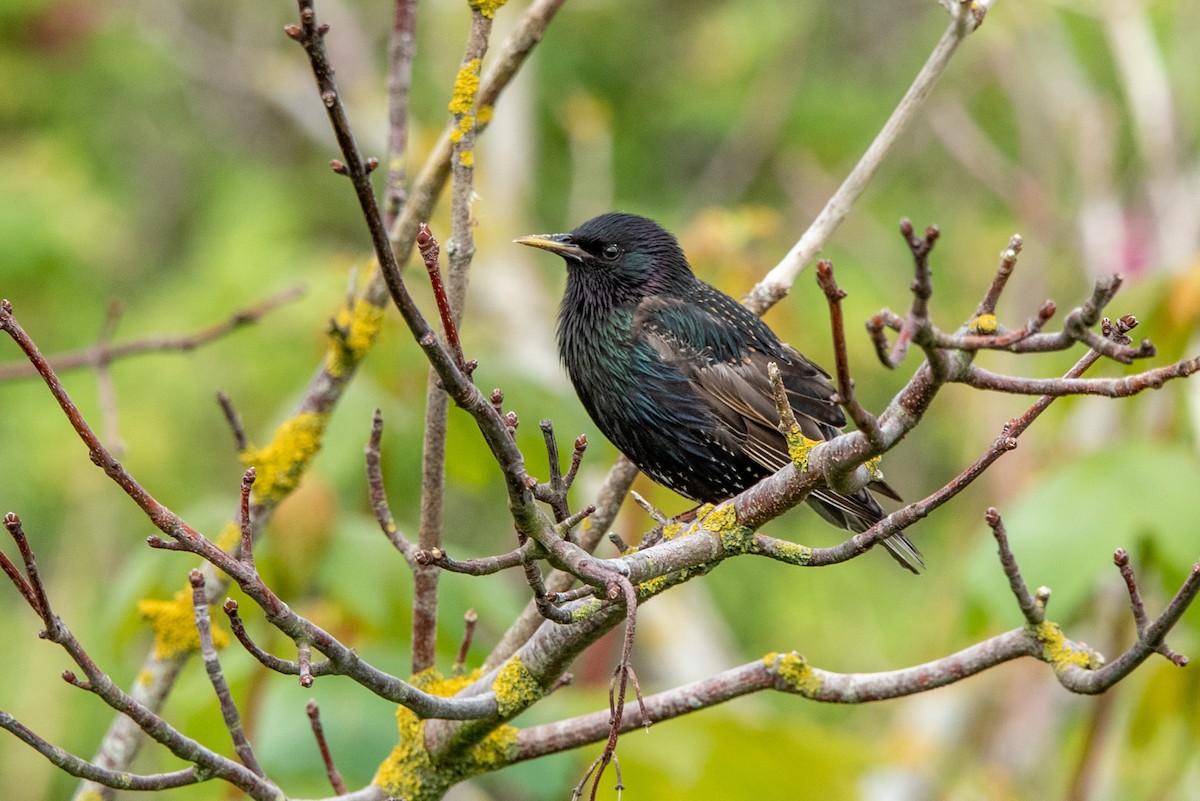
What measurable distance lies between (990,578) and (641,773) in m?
1.15

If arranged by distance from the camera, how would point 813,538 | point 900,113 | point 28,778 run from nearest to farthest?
point 900,113, point 28,778, point 813,538

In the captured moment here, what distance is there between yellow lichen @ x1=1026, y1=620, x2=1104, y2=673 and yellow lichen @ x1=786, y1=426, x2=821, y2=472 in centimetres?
46

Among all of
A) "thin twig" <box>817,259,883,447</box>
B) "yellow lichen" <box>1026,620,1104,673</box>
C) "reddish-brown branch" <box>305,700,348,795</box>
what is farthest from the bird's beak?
"thin twig" <box>817,259,883,447</box>

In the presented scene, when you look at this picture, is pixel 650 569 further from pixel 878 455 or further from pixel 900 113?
pixel 900 113

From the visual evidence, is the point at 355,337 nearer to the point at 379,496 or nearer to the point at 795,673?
the point at 379,496

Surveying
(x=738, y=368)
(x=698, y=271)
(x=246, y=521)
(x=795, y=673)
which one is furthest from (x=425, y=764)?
(x=698, y=271)

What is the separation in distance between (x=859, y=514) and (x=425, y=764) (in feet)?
4.64

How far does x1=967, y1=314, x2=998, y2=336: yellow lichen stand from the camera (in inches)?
64.1

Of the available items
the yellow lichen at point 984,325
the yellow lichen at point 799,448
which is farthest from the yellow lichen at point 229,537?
the yellow lichen at point 984,325

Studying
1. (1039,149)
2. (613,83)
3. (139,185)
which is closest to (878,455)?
(1039,149)

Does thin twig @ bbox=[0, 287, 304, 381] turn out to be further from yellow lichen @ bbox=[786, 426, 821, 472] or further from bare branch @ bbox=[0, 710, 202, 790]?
yellow lichen @ bbox=[786, 426, 821, 472]

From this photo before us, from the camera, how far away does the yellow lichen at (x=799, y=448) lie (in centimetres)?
195

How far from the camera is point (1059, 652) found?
2.12m

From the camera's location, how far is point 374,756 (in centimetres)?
299
